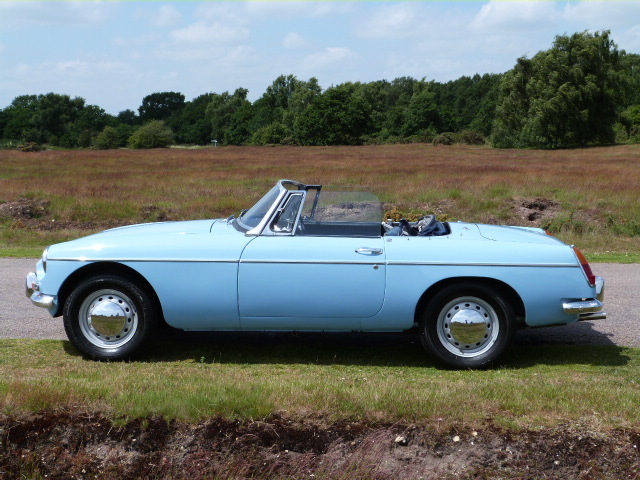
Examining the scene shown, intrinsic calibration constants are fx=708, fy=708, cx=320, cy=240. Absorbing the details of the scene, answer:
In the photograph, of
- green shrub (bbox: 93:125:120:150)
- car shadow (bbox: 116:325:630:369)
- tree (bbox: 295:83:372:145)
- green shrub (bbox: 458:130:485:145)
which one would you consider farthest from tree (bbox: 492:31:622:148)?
car shadow (bbox: 116:325:630:369)

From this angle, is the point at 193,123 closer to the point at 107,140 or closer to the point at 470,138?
the point at 107,140

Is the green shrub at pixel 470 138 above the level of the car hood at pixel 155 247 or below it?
above

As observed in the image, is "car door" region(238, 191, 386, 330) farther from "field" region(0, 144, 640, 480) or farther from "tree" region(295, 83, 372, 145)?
"tree" region(295, 83, 372, 145)

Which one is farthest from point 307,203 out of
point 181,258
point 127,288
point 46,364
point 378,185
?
point 378,185

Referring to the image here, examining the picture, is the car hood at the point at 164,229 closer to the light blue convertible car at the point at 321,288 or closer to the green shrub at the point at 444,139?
the light blue convertible car at the point at 321,288

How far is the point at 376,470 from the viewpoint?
4.20 meters

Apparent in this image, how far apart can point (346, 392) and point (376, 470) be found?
73cm

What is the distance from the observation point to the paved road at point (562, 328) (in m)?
6.88

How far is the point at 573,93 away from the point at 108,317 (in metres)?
66.2

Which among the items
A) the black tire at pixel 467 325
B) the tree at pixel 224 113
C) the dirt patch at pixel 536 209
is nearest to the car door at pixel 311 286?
the black tire at pixel 467 325

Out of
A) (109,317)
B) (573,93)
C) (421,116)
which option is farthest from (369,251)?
(421,116)

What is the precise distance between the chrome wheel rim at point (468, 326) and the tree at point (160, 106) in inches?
6496

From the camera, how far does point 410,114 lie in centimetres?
10975

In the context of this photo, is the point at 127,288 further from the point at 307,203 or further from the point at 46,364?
→ the point at 307,203
